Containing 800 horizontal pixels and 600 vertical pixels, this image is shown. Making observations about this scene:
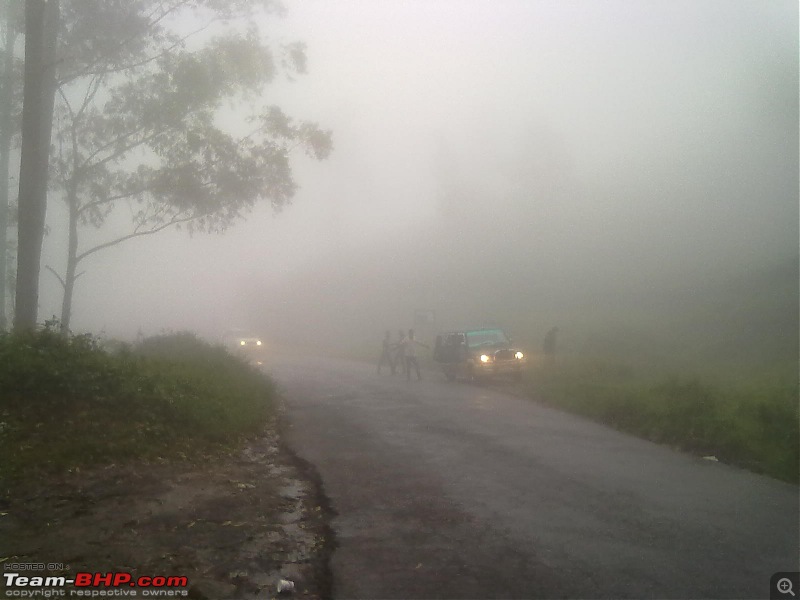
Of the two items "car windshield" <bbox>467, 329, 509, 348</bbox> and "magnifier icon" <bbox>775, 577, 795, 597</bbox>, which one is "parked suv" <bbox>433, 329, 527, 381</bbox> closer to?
"car windshield" <bbox>467, 329, 509, 348</bbox>

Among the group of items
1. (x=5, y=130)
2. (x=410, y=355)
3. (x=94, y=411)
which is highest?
(x=5, y=130)

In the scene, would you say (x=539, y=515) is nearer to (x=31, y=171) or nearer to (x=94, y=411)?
(x=94, y=411)

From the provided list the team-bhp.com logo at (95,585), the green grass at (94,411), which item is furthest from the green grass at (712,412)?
the team-bhp.com logo at (95,585)

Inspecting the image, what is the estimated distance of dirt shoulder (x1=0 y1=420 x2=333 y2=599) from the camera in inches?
215

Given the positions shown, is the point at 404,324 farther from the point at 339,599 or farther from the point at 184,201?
the point at 339,599

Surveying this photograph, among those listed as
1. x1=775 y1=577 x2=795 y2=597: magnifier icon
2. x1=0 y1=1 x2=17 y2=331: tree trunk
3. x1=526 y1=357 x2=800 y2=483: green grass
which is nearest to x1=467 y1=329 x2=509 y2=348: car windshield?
x1=526 y1=357 x2=800 y2=483: green grass

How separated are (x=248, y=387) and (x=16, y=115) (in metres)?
11.6

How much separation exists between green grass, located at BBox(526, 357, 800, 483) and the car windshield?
4.74m

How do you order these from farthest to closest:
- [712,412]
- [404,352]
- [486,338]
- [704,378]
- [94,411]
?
1. [404,352]
2. [486,338]
3. [704,378]
4. [712,412]
5. [94,411]

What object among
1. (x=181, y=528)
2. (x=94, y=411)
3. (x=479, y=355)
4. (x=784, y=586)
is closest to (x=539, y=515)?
(x=784, y=586)

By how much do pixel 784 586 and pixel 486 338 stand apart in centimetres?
1866

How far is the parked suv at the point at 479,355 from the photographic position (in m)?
22.4

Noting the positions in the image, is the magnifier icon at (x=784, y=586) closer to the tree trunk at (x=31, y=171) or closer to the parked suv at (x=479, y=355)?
the tree trunk at (x=31, y=171)

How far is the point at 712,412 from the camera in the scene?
12477 millimetres
